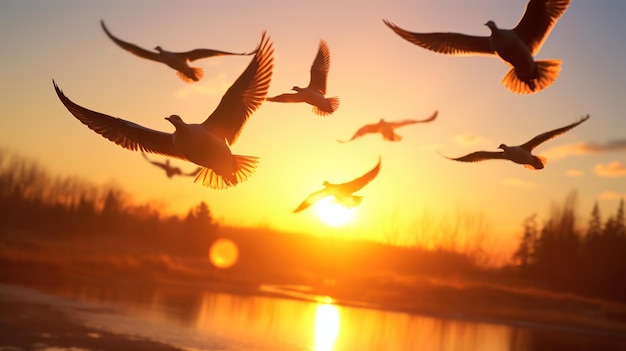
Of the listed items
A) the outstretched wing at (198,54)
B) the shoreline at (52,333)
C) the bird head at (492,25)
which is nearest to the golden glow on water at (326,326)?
the shoreline at (52,333)

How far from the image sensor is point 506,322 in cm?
4766

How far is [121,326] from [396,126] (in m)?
19.5

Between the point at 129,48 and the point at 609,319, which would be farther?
the point at 609,319

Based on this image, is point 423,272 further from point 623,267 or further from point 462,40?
point 462,40

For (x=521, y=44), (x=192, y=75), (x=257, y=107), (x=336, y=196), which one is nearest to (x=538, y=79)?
(x=521, y=44)

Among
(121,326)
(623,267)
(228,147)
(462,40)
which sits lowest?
(121,326)

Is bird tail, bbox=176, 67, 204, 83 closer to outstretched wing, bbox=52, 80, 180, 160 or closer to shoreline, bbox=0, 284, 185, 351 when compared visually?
outstretched wing, bbox=52, 80, 180, 160

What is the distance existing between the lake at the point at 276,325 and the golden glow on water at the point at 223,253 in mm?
28472

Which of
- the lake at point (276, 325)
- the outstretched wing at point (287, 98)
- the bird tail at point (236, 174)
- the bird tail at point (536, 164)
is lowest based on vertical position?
the lake at point (276, 325)

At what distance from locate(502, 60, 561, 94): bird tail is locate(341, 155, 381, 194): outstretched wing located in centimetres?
348

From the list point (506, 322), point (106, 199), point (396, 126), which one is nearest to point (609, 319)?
point (506, 322)

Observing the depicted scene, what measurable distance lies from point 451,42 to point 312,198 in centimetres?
343

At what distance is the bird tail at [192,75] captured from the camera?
9.69m

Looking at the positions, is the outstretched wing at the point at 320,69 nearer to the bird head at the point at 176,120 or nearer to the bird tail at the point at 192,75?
the bird tail at the point at 192,75
